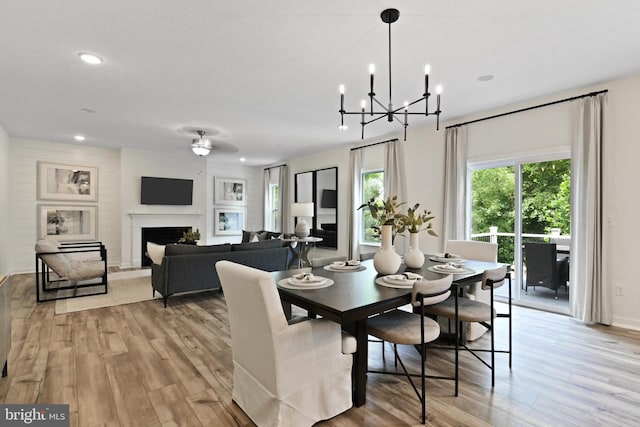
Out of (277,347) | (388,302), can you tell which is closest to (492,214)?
(388,302)

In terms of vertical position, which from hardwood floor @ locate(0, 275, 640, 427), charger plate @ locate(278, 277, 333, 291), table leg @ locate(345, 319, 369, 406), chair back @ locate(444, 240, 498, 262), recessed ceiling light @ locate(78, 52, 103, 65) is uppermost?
recessed ceiling light @ locate(78, 52, 103, 65)

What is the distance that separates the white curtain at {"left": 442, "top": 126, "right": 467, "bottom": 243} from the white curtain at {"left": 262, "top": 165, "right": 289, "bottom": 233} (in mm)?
4528

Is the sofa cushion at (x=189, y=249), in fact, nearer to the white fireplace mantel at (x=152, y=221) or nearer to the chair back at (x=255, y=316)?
the chair back at (x=255, y=316)

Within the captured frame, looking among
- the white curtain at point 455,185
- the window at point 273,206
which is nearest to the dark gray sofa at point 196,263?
the white curtain at point 455,185

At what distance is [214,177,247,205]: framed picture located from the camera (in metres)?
8.94

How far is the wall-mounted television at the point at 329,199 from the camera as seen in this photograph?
7169 millimetres

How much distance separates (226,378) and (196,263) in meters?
2.23

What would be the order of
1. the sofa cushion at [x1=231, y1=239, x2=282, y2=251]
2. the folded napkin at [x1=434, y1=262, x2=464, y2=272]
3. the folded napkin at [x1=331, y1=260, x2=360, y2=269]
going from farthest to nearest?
1. the sofa cushion at [x1=231, y1=239, x2=282, y2=251]
2. the folded napkin at [x1=331, y1=260, x2=360, y2=269]
3. the folded napkin at [x1=434, y1=262, x2=464, y2=272]

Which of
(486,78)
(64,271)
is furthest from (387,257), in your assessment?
(64,271)

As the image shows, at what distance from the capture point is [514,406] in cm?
209

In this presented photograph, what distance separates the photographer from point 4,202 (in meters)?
5.67

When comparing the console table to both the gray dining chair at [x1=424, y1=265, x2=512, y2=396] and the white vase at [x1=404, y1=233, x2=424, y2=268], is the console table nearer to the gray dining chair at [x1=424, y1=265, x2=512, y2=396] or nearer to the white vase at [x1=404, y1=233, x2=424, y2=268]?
the white vase at [x1=404, y1=233, x2=424, y2=268]

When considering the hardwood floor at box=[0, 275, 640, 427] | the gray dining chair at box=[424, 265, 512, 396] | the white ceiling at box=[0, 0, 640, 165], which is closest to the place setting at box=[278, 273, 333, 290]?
the hardwood floor at box=[0, 275, 640, 427]

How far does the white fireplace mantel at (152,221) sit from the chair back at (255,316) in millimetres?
6260
